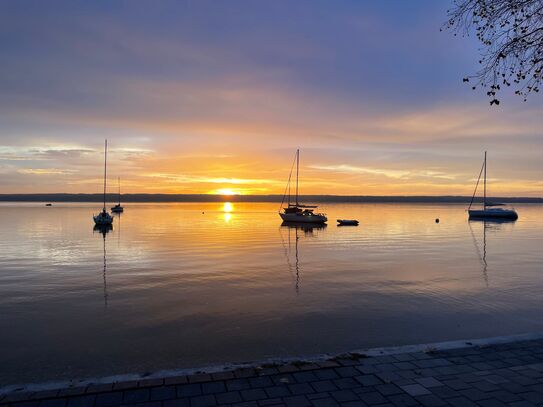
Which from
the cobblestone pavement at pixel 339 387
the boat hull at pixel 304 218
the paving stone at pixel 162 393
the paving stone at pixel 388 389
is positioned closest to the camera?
the cobblestone pavement at pixel 339 387

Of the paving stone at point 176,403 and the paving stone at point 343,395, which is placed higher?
the paving stone at point 343,395

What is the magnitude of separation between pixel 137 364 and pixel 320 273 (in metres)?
12.6

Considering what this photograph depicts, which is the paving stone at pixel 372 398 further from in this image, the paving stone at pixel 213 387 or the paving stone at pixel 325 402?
the paving stone at pixel 213 387

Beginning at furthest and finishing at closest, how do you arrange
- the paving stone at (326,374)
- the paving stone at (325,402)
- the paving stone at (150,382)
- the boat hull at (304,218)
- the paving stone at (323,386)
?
the boat hull at (304,218)
the paving stone at (326,374)
the paving stone at (150,382)
the paving stone at (323,386)
the paving stone at (325,402)

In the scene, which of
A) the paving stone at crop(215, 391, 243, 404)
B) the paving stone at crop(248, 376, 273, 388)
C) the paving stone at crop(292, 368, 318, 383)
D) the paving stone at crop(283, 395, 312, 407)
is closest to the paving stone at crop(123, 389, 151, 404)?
the paving stone at crop(215, 391, 243, 404)

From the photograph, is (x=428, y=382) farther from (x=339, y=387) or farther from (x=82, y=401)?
(x=82, y=401)

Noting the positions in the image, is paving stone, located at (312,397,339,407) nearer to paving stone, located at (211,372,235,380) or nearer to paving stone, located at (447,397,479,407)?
paving stone, located at (211,372,235,380)

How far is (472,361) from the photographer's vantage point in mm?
6762

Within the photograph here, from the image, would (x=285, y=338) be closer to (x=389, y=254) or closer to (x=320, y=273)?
(x=320, y=273)

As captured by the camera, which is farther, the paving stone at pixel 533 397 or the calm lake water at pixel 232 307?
the calm lake water at pixel 232 307

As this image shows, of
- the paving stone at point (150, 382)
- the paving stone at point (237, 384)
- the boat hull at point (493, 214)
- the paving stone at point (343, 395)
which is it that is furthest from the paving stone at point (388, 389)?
the boat hull at point (493, 214)

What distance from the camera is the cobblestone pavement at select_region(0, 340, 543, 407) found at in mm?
5352

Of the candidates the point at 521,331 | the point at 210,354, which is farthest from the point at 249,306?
the point at 521,331

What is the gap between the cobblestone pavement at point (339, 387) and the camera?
5352mm
